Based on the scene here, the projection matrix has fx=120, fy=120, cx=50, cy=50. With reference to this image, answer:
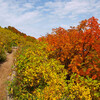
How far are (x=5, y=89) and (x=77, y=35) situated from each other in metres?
5.12

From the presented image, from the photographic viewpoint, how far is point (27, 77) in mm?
6199

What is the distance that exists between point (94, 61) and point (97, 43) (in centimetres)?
102

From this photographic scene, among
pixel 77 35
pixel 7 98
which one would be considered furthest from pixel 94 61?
pixel 7 98

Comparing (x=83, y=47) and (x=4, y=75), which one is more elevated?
(x=83, y=47)

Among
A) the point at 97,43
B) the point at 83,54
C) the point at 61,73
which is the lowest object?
the point at 61,73

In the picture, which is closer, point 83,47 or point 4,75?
point 83,47

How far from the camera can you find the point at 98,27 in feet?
22.5

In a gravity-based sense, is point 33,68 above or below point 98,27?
below

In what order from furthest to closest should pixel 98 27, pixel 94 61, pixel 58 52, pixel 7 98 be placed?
1. pixel 58 52
2. pixel 98 27
3. pixel 94 61
4. pixel 7 98

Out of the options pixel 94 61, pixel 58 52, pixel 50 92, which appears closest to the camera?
pixel 50 92

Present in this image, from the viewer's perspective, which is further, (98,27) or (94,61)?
(98,27)

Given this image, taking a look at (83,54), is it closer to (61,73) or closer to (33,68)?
(61,73)

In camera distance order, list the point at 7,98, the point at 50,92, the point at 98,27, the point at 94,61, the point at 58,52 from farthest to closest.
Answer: the point at 58,52 < the point at 98,27 < the point at 94,61 < the point at 7,98 < the point at 50,92

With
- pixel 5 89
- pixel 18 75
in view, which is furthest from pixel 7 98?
pixel 18 75
